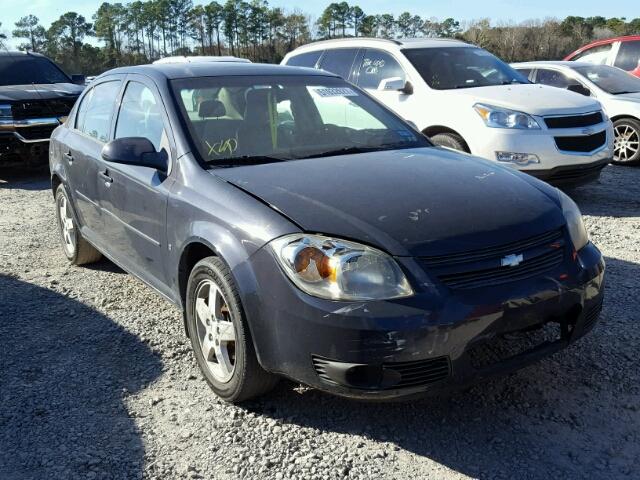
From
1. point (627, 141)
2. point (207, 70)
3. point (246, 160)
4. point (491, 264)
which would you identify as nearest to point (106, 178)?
point (207, 70)

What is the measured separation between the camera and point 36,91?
9883mm

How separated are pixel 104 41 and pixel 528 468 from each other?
7252cm

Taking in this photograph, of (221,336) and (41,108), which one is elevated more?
(41,108)

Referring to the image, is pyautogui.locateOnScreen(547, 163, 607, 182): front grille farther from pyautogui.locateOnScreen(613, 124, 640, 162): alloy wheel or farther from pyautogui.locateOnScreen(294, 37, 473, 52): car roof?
pyautogui.locateOnScreen(613, 124, 640, 162): alloy wheel

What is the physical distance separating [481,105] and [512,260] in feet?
14.5

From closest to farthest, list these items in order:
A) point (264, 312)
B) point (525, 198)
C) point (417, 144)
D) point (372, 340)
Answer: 1. point (372, 340)
2. point (264, 312)
3. point (525, 198)
4. point (417, 144)

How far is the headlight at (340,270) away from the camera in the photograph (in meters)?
2.55

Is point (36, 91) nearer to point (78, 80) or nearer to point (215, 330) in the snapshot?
point (78, 80)

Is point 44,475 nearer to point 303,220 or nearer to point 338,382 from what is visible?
point 338,382

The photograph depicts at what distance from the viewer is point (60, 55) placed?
55.4m

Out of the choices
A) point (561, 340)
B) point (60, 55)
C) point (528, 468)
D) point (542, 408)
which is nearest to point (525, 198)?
point (561, 340)

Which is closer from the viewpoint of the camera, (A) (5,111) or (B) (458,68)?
(B) (458,68)

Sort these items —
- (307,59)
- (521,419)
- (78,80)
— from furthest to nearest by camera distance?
(78,80), (307,59), (521,419)

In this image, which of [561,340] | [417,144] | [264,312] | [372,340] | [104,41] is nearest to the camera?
[372,340]
